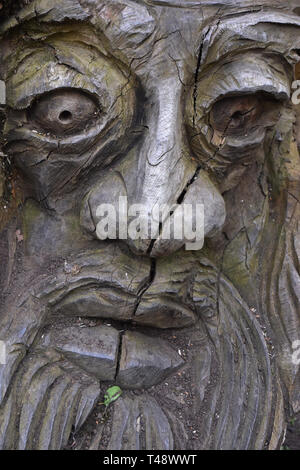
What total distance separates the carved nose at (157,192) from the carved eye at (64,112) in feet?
0.59

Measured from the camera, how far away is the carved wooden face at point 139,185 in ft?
4.89

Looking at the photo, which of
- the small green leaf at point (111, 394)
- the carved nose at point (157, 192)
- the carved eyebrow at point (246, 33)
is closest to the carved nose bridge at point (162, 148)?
the carved nose at point (157, 192)

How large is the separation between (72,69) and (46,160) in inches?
11.5

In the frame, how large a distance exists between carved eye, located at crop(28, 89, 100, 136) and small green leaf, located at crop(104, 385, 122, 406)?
0.81 metres

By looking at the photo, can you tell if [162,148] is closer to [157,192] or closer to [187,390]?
[157,192]

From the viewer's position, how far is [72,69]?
1.48 meters

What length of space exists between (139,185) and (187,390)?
0.71 metres

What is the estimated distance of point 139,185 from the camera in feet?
5.06

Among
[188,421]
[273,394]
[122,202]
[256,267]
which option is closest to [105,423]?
[188,421]

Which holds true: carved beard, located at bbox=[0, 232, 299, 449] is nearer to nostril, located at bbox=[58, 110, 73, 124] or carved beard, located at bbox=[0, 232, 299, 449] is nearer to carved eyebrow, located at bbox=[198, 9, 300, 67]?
nostril, located at bbox=[58, 110, 73, 124]

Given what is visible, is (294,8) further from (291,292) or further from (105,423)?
(105,423)

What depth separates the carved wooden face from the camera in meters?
1.49

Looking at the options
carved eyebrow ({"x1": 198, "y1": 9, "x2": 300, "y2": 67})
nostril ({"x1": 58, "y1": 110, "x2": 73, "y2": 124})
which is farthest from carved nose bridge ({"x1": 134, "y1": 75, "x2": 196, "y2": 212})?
nostril ({"x1": 58, "y1": 110, "x2": 73, "y2": 124})

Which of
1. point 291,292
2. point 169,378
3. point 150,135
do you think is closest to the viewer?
point 150,135
